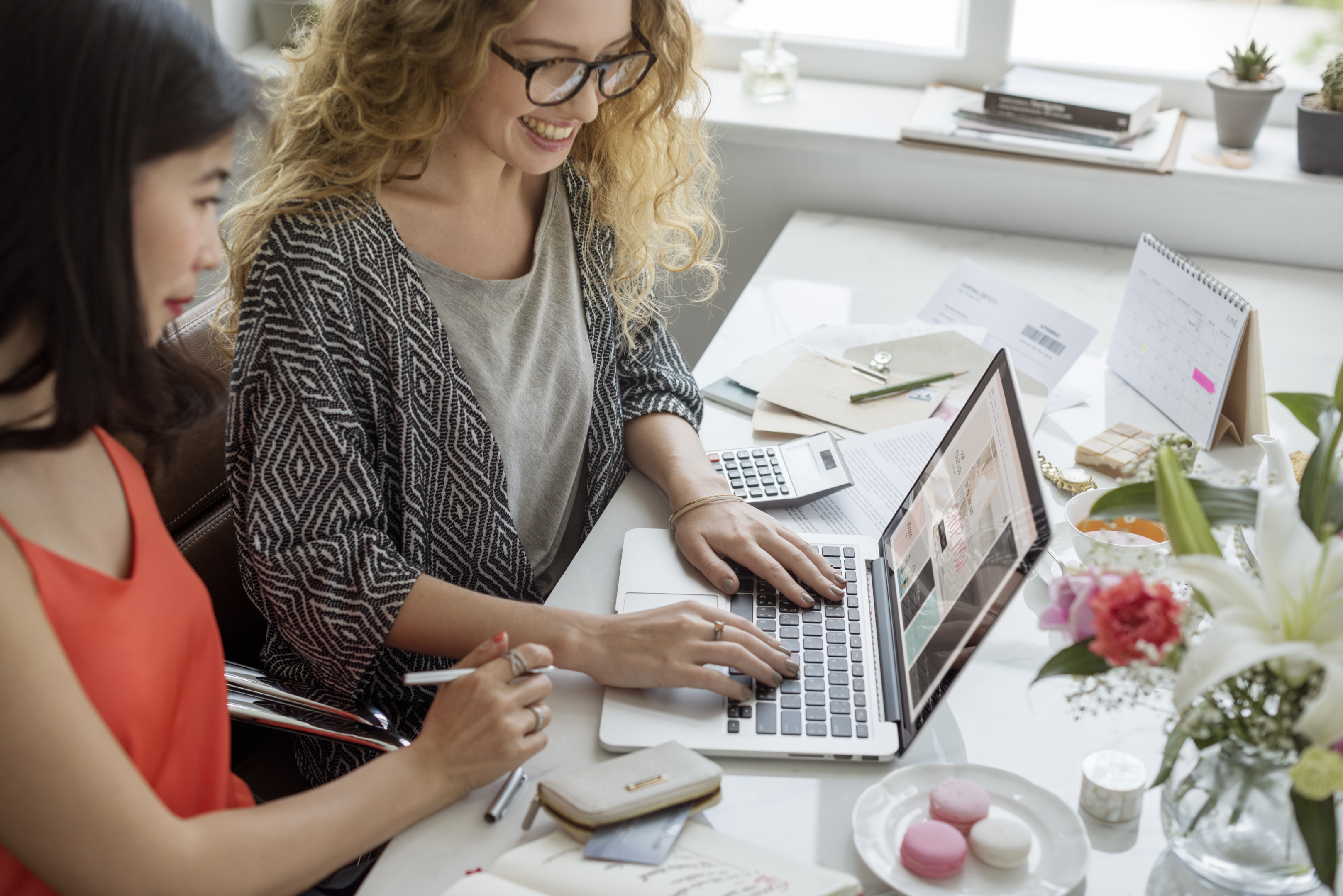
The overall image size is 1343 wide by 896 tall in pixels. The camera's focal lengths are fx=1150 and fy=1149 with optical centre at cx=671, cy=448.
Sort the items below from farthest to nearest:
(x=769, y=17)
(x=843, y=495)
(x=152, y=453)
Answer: (x=769, y=17) < (x=843, y=495) < (x=152, y=453)

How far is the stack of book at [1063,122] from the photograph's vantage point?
6.22 feet

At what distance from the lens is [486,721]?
898mm

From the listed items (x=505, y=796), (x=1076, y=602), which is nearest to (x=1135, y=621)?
(x=1076, y=602)

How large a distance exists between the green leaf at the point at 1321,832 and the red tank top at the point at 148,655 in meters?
0.75

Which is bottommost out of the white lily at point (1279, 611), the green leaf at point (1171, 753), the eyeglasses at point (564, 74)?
the green leaf at point (1171, 753)

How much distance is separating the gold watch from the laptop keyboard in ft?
0.99

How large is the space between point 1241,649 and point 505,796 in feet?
1.74

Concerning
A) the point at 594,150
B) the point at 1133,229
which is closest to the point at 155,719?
the point at 594,150

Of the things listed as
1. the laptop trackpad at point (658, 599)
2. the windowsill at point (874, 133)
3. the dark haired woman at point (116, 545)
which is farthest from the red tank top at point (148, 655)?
the windowsill at point (874, 133)

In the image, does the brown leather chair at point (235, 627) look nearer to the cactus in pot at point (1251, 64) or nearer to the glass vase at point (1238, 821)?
the glass vase at point (1238, 821)

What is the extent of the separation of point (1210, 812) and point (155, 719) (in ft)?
2.41

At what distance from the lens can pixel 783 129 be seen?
2039 millimetres

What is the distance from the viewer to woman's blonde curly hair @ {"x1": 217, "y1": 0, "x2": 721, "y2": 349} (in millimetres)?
1100

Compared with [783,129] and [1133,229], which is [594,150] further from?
[1133,229]
